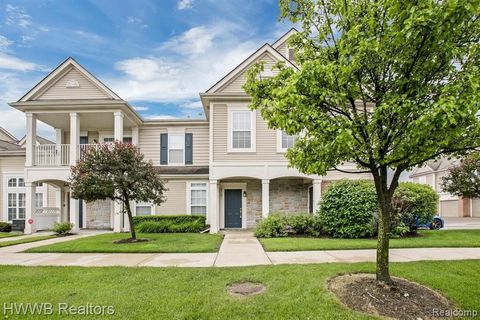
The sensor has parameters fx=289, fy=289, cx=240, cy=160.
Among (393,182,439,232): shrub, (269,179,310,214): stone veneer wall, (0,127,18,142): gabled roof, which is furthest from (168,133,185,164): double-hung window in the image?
(0,127,18,142): gabled roof

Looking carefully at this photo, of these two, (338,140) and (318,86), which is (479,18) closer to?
(318,86)

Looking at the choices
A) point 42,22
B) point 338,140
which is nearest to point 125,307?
point 338,140

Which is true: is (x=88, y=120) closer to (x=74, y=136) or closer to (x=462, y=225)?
(x=74, y=136)

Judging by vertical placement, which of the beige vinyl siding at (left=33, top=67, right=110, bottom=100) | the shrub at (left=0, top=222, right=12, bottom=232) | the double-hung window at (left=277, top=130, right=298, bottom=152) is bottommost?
the shrub at (left=0, top=222, right=12, bottom=232)

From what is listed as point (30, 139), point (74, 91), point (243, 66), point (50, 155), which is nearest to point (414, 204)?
point (243, 66)

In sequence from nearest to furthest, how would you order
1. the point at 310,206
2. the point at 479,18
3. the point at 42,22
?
1. the point at 479,18
2. the point at 42,22
3. the point at 310,206

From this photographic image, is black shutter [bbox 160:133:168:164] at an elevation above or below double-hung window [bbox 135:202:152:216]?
above

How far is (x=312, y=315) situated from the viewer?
405 centimetres

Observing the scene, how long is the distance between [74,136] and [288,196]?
1125 centimetres

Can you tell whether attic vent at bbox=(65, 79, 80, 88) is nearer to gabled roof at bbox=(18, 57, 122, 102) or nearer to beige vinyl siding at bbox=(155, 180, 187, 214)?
gabled roof at bbox=(18, 57, 122, 102)

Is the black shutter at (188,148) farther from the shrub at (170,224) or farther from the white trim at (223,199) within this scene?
the shrub at (170,224)

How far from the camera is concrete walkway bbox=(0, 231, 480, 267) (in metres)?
7.20

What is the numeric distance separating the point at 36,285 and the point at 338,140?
607 cm

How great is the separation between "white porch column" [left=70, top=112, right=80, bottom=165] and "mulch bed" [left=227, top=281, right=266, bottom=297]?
12.3 m
